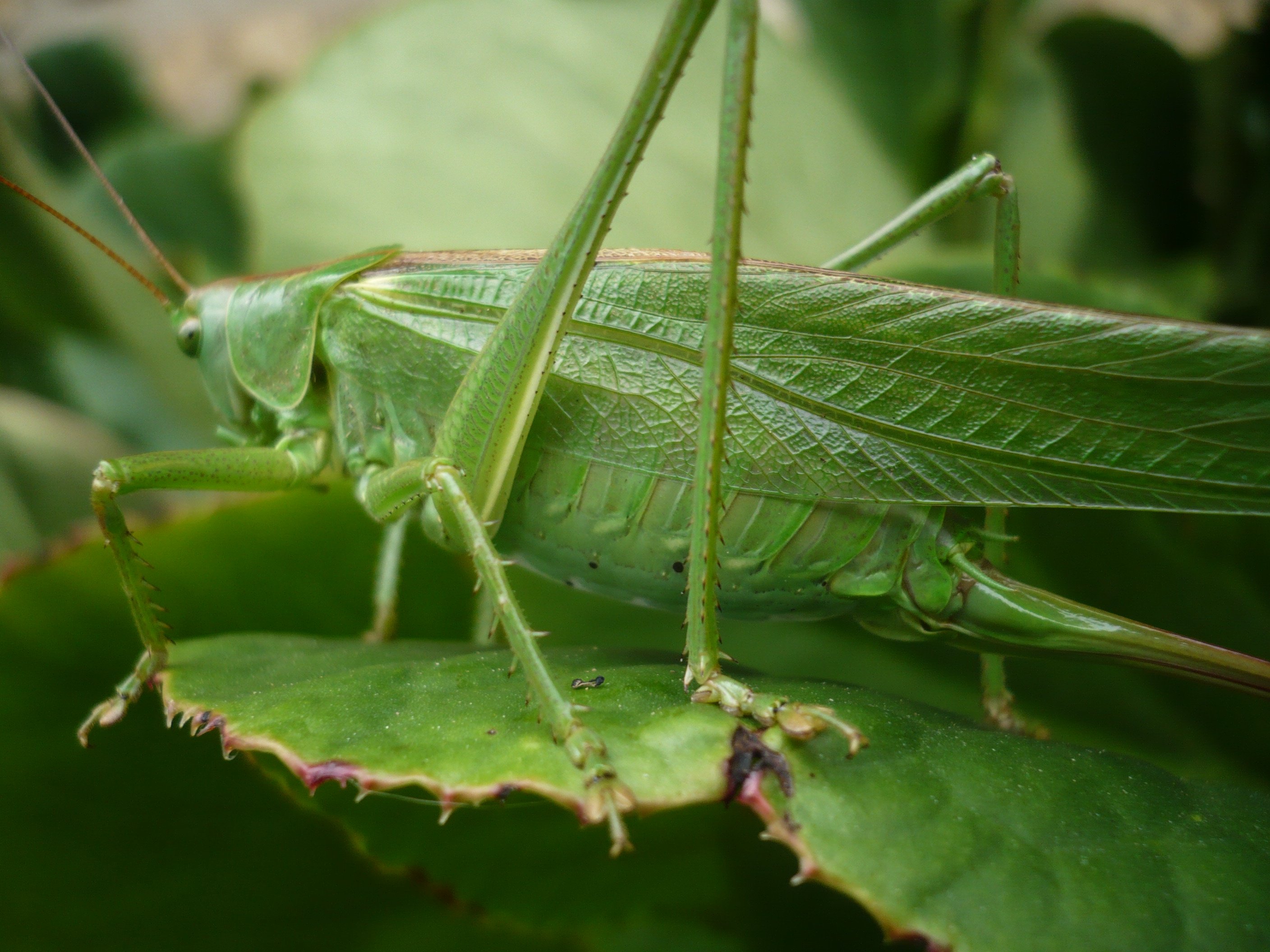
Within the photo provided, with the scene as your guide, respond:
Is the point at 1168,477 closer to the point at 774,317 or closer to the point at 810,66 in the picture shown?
the point at 774,317

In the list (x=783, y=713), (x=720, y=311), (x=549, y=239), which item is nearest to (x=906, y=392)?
(x=720, y=311)

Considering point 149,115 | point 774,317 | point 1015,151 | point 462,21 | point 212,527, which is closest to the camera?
point 774,317

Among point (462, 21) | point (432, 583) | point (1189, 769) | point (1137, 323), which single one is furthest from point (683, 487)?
point (462, 21)

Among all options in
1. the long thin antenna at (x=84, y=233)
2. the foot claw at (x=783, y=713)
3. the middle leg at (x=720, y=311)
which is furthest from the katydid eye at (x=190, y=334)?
the foot claw at (x=783, y=713)

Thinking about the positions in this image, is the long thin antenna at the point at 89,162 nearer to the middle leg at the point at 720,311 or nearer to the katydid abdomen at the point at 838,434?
the katydid abdomen at the point at 838,434

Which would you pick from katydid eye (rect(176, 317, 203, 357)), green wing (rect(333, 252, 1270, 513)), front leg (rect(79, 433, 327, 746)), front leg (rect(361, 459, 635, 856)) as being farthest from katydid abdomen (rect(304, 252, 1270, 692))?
katydid eye (rect(176, 317, 203, 357))

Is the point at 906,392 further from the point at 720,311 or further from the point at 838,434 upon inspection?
the point at 720,311

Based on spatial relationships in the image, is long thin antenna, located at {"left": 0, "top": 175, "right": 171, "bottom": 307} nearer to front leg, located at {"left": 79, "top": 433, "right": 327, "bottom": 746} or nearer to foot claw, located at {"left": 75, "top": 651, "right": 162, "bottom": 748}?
front leg, located at {"left": 79, "top": 433, "right": 327, "bottom": 746}
